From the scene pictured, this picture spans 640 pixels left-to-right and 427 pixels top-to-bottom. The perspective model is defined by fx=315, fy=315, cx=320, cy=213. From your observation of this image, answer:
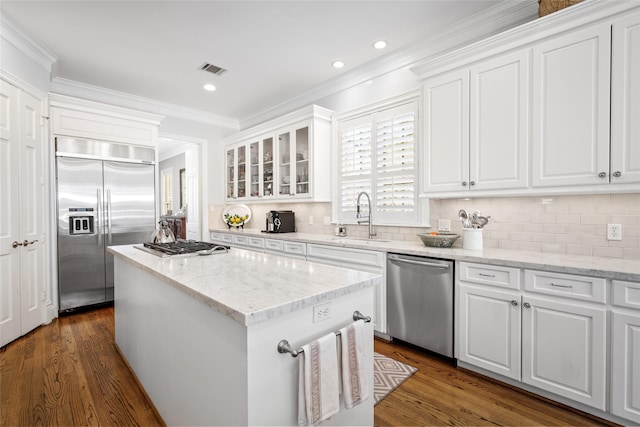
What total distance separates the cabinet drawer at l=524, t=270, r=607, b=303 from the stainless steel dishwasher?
1.73 ft

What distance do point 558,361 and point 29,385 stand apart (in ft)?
11.6

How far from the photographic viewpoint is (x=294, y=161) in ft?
13.8

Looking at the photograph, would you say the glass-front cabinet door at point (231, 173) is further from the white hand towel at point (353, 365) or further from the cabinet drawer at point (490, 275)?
the white hand towel at point (353, 365)

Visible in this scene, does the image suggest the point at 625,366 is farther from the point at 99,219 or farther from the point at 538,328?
the point at 99,219

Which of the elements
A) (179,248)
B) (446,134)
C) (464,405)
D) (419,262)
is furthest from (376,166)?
(464,405)

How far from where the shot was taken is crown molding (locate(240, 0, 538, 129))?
2.55 meters

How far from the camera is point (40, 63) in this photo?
3.28m

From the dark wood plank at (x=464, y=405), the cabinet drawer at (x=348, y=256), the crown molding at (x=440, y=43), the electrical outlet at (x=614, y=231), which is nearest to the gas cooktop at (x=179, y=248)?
the cabinet drawer at (x=348, y=256)

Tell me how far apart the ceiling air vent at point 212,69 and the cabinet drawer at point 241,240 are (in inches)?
86.6

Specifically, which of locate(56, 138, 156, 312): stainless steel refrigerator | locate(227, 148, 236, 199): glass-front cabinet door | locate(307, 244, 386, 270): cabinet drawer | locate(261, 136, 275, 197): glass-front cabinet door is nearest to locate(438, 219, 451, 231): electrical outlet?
locate(307, 244, 386, 270): cabinet drawer

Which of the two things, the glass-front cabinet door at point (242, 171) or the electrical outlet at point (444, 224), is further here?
the glass-front cabinet door at point (242, 171)

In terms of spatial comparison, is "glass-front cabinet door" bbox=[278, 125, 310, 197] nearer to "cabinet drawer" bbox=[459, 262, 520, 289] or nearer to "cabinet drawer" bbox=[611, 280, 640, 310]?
"cabinet drawer" bbox=[459, 262, 520, 289]

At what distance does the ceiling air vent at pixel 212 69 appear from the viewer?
3570 millimetres

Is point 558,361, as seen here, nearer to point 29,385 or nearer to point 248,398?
point 248,398
